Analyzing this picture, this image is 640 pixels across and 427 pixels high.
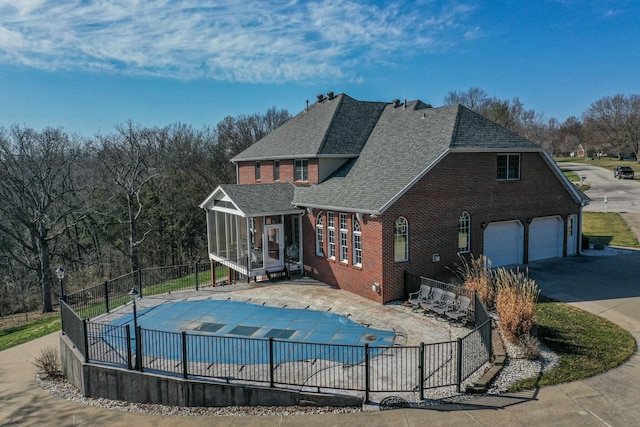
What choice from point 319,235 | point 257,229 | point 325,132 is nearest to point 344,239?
point 319,235

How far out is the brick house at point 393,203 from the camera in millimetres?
17078

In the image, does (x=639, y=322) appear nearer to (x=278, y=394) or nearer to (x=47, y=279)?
(x=278, y=394)

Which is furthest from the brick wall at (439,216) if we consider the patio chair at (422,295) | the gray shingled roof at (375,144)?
the patio chair at (422,295)

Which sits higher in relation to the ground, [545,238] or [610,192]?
[610,192]

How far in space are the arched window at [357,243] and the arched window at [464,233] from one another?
4.44 metres

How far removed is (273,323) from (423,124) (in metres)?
12.0

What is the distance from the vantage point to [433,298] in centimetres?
1532

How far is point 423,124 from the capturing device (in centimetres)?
2086

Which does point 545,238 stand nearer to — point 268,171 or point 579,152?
Result: point 268,171

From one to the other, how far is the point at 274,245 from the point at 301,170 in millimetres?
4647

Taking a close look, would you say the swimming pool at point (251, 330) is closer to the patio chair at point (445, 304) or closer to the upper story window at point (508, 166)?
the patio chair at point (445, 304)

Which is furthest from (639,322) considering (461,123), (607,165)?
(607,165)

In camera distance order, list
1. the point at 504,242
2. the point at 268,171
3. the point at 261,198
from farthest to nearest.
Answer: the point at 268,171 → the point at 261,198 → the point at 504,242

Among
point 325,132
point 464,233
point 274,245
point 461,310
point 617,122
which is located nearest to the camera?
point 461,310
